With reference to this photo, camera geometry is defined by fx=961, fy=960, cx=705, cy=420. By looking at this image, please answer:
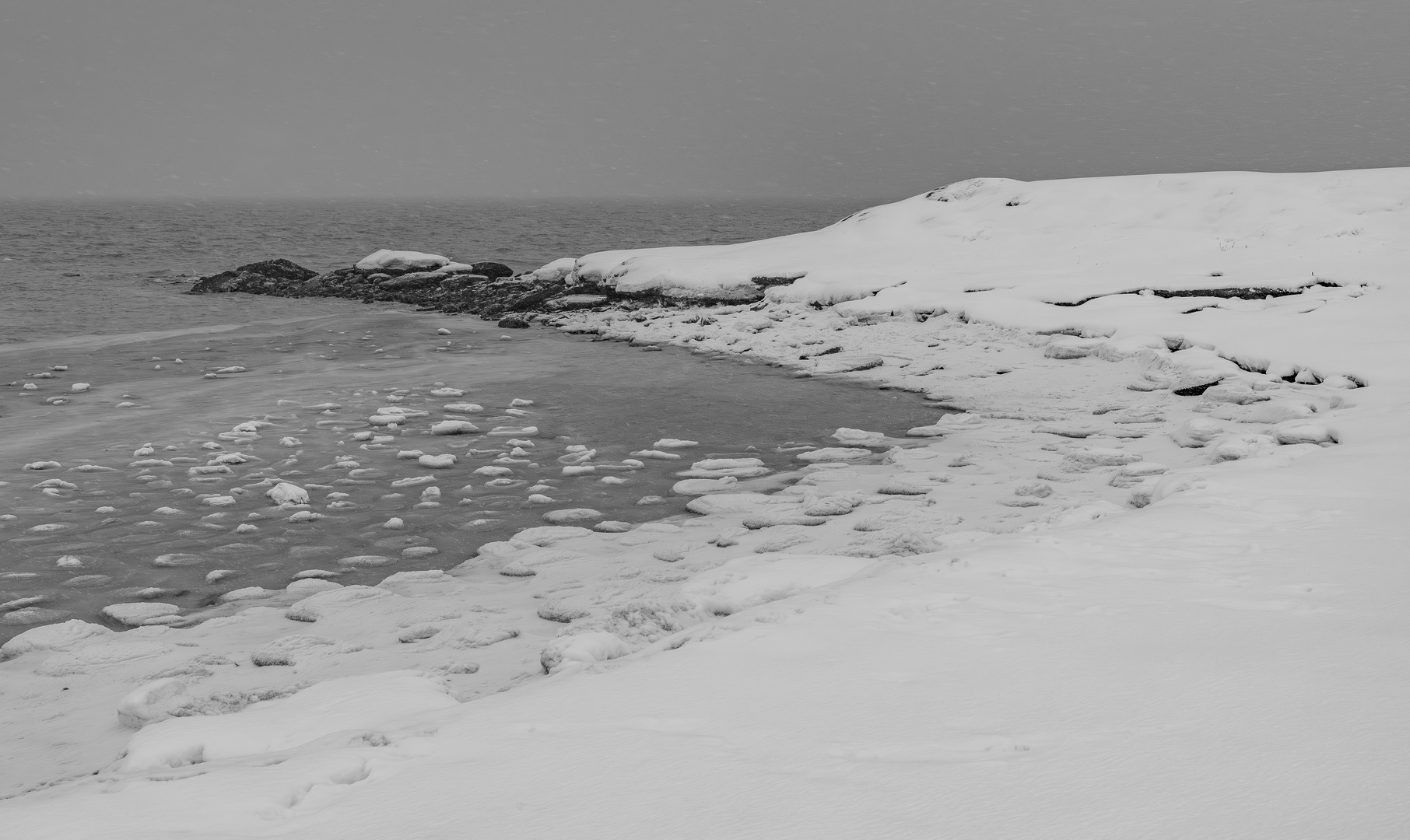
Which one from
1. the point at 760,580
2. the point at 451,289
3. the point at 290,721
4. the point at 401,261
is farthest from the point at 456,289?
the point at 290,721

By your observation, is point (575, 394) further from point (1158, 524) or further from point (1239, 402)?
point (1158, 524)

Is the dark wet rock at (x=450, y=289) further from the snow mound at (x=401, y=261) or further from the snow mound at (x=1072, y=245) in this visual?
the snow mound at (x=1072, y=245)

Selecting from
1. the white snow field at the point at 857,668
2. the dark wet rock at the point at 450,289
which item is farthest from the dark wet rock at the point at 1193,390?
the dark wet rock at the point at 450,289

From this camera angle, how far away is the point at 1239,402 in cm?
936

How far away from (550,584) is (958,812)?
358 cm

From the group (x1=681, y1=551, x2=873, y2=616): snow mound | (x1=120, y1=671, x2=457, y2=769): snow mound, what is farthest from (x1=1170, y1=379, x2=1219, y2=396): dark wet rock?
(x1=120, y1=671, x2=457, y2=769): snow mound

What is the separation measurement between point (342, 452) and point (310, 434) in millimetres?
919

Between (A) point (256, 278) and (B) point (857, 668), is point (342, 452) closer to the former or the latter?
(B) point (857, 668)

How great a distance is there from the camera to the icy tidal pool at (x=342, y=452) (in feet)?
19.8

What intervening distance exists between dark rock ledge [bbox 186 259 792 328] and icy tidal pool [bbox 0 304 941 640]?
368 centimetres

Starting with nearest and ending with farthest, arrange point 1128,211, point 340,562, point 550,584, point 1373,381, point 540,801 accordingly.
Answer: point 540,801
point 550,584
point 340,562
point 1373,381
point 1128,211

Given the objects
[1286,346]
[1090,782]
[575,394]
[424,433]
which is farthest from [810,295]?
[1090,782]

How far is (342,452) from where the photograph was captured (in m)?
8.70

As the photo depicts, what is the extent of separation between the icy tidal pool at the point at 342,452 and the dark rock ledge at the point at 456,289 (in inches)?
145
